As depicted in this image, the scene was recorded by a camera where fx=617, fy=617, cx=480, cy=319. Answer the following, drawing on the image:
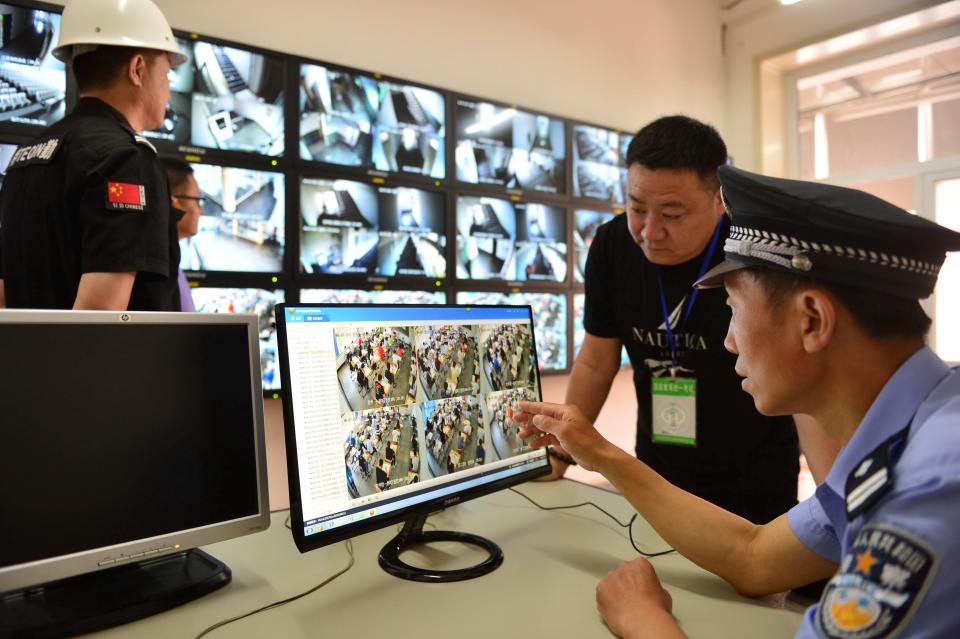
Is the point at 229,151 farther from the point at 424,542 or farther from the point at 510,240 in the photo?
the point at 424,542

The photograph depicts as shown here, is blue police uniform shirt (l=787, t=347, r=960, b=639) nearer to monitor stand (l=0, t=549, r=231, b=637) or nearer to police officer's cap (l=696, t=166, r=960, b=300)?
police officer's cap (l=696, t=166, r=960, b=300)

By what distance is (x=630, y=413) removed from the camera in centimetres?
368

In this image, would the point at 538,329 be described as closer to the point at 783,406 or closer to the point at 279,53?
the point at 279,53

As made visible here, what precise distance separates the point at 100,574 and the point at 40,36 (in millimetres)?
1738

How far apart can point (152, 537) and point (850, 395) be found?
37.5 inches

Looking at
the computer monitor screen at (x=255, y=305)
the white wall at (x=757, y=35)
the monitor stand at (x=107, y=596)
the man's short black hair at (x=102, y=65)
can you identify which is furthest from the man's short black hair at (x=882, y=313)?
the white wall at (x=757, y=35)

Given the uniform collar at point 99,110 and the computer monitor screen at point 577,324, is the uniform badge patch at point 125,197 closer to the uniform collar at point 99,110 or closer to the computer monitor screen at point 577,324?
the uniform collar at point 99,110

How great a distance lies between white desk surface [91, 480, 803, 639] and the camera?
847 mm

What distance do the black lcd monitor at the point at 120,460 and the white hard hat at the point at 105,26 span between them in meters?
0.95

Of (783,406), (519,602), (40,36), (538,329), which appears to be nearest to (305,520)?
(519,602)

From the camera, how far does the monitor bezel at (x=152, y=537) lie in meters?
0.79

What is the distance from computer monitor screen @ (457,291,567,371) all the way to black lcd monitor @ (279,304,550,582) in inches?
68.4

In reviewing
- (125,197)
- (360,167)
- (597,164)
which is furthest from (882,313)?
(597,164)

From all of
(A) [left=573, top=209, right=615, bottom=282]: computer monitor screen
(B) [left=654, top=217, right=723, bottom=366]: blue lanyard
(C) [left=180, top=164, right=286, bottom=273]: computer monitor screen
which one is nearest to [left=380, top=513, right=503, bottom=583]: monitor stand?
(B) [left=654, top=217, right=723, bottom=366]: blue lanyard
